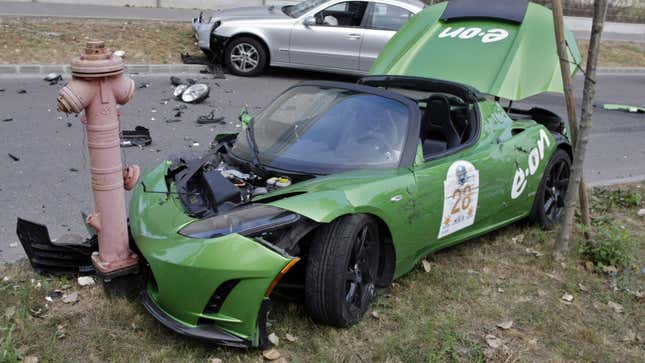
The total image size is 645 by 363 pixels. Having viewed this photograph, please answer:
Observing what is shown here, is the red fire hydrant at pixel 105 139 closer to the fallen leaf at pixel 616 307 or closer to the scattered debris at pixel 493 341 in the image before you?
the scattered debris at pixel 493 341

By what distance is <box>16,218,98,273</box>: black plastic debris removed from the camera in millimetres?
3936

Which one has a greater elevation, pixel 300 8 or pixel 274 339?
pixel 300 8

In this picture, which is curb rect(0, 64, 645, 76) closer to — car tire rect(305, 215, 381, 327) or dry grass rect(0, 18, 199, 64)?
dry grass rect(0, 18, 199, 64)

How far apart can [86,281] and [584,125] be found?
12.0 feet

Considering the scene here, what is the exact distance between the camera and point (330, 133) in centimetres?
434

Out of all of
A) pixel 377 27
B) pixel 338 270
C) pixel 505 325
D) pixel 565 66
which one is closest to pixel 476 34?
pixel 565 66

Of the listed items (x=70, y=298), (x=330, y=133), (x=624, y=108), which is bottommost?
(x=624, y=108)

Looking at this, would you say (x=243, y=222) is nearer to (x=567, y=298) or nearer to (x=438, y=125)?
(x=438, y=125)

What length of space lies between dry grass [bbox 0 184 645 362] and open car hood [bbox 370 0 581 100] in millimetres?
1537

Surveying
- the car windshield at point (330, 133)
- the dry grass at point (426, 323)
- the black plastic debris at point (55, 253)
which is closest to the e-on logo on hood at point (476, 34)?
the car windshield at point (330, 133)

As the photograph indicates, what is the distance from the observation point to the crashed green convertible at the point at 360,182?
3260mm

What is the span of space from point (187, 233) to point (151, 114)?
544 centimetres

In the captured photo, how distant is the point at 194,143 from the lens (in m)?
7.38

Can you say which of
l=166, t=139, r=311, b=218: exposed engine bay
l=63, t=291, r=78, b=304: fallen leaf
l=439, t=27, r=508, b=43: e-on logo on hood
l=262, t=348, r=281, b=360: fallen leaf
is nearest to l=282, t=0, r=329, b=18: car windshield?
l=439, t=27, r=508, b=43: e-on logo on hood
